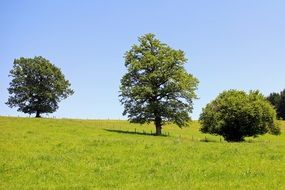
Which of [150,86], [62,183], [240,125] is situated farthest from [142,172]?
[150,86]

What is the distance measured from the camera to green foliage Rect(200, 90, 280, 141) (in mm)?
67875

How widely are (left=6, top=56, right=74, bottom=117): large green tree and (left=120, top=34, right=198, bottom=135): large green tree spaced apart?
25.1 m

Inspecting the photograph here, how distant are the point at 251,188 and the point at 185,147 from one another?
46.5ft

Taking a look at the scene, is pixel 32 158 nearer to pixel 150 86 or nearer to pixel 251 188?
pixel 251 188

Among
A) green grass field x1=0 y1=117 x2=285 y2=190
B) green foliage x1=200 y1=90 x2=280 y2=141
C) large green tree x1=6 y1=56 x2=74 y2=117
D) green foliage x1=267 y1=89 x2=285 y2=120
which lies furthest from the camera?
green foliage x1=267 y1=89 x2=285 y2=120

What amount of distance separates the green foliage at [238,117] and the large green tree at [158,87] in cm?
505

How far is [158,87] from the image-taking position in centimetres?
7638

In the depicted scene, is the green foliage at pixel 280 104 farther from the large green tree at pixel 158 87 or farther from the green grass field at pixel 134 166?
the green grass field at pixel 134 166

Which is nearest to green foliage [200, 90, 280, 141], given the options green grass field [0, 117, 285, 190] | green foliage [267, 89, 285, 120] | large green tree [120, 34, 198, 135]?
large green tree [120, 34, 198, 135]

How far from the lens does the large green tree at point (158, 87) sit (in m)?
74.6

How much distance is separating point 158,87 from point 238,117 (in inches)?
Answer: 605

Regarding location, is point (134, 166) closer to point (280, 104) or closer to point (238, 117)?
point (238, 117)

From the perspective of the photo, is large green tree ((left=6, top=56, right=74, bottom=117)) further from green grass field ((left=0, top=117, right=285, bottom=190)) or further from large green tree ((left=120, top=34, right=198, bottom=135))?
green grass field ((left=0, top=117, right=285, bottom=190))

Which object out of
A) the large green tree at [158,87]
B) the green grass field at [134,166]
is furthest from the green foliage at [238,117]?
the green grass field at [134,166]
